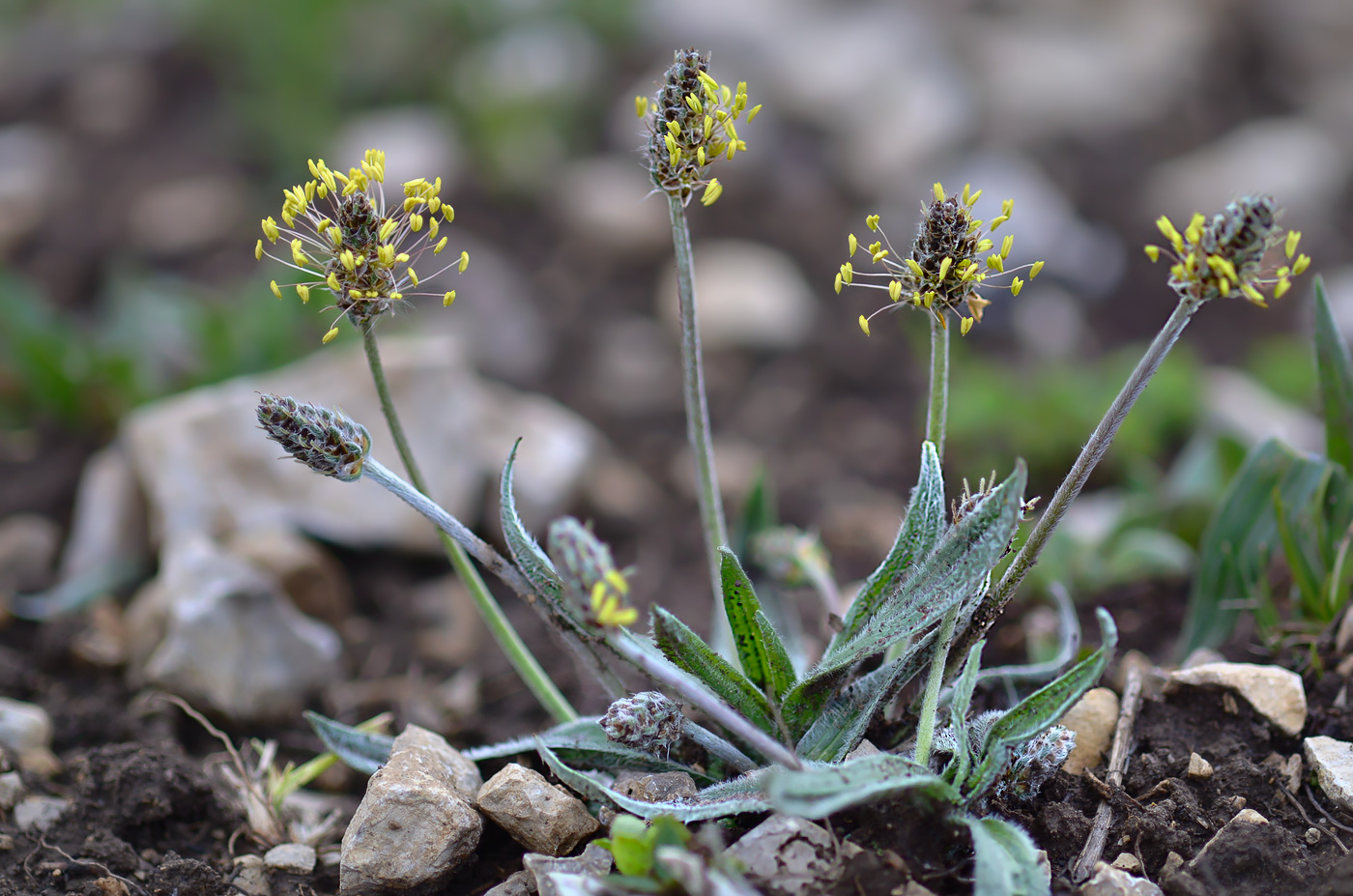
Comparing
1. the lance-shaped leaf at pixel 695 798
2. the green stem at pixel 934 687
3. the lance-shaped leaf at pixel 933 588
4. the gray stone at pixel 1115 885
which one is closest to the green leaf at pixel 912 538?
the lance-shaped leaf at pixel 933 588

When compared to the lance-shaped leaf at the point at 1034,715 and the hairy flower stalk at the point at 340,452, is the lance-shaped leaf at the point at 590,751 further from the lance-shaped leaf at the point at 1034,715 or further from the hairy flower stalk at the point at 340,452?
the lance-shaped leaf at the point at 1034,715

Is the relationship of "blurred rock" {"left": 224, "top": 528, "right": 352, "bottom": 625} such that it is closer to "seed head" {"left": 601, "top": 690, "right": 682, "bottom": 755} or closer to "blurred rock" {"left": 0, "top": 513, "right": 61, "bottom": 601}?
"blurred rock" {"left": 0, "top": 513, "right": 61, "bottom": 601}

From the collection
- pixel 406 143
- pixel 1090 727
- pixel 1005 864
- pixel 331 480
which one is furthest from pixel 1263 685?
pixel 406 143

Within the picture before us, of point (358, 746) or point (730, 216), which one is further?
point (730, 216)

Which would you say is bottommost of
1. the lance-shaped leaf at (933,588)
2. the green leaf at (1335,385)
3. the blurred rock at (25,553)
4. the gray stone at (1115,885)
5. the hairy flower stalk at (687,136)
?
the blurred rock at (25,553)

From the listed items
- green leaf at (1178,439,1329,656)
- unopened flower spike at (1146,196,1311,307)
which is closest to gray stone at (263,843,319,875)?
unopened flower spike at (1146,196,1311,307)

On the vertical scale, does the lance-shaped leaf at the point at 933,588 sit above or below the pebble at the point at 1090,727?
above

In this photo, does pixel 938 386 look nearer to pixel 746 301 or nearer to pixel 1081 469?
pixel 1081 469
